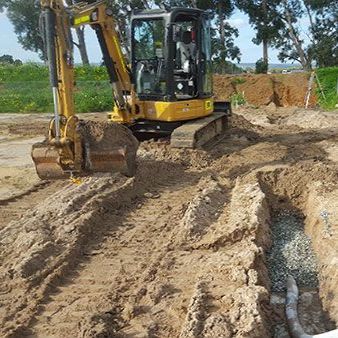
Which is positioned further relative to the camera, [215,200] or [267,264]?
[215,200]

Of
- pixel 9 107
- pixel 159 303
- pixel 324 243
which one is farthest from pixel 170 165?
pixel 9 107

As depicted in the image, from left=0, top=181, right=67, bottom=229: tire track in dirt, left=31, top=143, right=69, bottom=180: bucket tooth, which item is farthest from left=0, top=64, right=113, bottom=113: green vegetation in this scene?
left=31, top=143, right=69, bottom=180: bucket tooth

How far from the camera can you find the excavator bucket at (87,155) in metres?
7.26

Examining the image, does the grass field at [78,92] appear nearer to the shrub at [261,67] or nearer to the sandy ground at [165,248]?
the shrub at [261,67]

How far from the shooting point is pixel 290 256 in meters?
6.46

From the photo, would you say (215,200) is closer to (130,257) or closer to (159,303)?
(130,257)

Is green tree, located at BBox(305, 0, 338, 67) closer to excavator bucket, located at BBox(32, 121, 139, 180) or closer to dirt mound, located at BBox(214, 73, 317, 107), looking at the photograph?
dirt mound, located at BBox(214, 73, 317, 107)

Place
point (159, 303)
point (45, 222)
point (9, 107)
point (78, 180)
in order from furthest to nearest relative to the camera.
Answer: point (9, 107) < point (78, 180) < point (45, 222) < point (159, 303)

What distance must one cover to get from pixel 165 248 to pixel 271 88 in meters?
20.5

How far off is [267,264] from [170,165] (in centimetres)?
449

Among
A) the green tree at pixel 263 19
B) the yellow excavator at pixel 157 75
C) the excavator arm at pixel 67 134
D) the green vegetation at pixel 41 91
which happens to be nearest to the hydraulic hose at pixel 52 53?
the excavator arm at pixel 67 134

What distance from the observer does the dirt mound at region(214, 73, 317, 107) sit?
82.2 ft

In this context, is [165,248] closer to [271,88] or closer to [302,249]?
[302,249]

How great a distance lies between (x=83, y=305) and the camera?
4.75 meters
